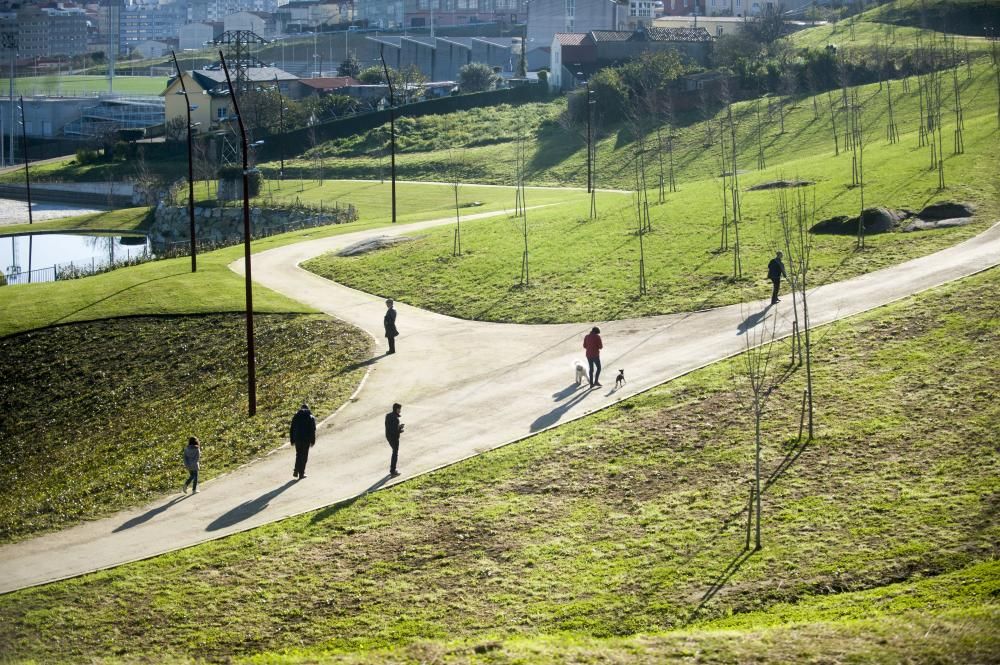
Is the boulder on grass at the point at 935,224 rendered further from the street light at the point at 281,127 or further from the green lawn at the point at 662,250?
the street light at the point at 281,127

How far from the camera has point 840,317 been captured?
31281mm

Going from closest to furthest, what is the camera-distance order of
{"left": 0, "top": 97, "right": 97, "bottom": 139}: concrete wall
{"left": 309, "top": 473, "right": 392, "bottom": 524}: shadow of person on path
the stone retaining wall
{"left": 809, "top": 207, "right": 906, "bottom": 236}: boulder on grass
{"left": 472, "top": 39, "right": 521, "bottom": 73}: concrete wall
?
{"left": 309, "top": 473, "right": 392, "bottom": 524}: shadow of person on path
{"left": 809, "top": 207, "right": 906, "bottom": 236}: boulder on grass
the stone retaining wall
{"left": 0, "top": 97, "right": 97, "bottom": 139}: concrete wall
{"left": 472, "top": 39, "right": 521, "bottom": 73}: concrete wall

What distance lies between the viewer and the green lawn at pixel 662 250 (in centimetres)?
3703

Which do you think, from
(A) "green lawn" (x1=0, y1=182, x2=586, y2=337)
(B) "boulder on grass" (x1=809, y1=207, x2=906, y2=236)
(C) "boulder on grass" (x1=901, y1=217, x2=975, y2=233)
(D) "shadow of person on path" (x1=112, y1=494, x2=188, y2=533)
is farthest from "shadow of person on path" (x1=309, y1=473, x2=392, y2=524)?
(C) "boulder on grass" (x1=901, y1=217, x2=975, y2=233)

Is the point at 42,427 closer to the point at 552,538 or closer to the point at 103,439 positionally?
the point at 103,439

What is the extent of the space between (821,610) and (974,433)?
7631 mm

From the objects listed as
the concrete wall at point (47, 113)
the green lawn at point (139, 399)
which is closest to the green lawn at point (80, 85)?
the concrete wall at point (47, 113)

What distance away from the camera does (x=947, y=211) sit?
1586 inches

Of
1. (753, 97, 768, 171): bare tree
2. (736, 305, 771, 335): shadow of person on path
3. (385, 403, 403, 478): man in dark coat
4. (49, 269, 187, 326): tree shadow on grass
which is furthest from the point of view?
(753, 97, 768, 171): bare tree

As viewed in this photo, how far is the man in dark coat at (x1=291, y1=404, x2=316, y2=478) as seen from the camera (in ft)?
80.7

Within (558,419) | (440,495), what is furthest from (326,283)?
(440,495)

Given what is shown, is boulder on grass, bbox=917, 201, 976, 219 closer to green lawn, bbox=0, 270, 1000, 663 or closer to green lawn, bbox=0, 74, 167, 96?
green lawn, bbox=0, 270, 1000, 663

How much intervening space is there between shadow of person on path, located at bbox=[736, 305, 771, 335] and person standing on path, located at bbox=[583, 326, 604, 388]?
16.7ft

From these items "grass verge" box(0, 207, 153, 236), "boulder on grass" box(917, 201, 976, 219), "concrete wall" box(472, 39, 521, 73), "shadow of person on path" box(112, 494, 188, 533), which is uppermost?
"concrete wall" box(472, 39, 521, 73)
